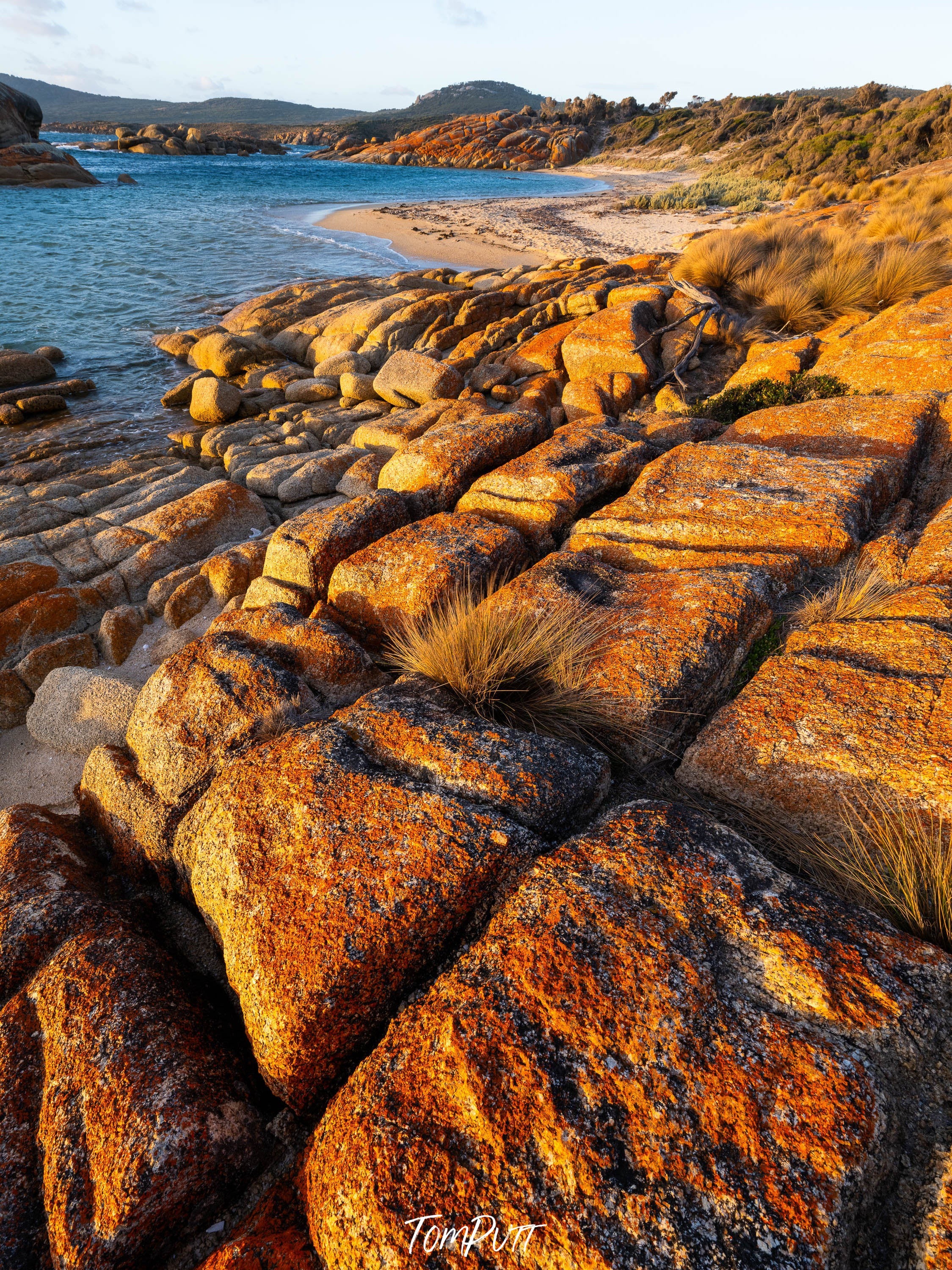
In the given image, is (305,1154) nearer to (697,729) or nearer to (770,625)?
(697,729)

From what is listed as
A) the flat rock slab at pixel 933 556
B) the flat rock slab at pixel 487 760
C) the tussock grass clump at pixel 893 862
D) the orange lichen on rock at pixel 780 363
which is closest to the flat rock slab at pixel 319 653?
the flat rock slab at pixel 487 760

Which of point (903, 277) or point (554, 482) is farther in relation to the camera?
point (903, 277)

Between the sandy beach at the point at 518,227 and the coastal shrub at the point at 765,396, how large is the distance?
13.2 meters

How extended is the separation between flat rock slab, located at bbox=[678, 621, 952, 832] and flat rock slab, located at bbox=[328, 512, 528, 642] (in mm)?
1752

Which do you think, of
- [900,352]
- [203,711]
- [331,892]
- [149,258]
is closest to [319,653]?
[203,711]

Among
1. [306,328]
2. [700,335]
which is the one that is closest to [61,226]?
[306,328]

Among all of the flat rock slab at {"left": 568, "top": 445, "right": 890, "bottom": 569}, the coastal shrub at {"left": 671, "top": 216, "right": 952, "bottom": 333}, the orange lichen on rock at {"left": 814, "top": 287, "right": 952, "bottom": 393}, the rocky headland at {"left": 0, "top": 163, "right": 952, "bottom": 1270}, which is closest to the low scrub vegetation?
the coastal shrub at {"left": 671, "top": 216, "right": 952, "bottom": 333}

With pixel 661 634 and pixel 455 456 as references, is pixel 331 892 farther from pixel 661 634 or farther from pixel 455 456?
pixel 455 456

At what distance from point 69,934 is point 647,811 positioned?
7.83 ft

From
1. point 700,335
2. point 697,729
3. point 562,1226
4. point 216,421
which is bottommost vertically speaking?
point 216,421

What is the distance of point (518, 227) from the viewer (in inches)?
907

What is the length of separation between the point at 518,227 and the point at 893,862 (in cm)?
2682

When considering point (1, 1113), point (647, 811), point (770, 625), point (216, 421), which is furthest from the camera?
point (216, 421)

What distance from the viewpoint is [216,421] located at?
10844 mm
